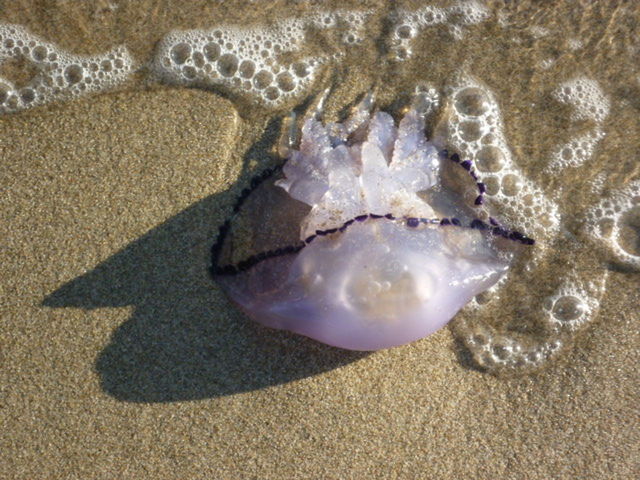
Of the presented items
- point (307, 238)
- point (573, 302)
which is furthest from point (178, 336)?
point (573, 302)

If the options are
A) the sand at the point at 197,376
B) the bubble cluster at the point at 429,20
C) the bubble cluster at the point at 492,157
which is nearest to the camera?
the sand at the point at 197,376

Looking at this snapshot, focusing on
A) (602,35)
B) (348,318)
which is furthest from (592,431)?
(602,35)

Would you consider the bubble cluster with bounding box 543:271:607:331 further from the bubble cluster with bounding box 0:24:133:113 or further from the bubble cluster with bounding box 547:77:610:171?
the bubble cluster with bounding box 0:24:133:113

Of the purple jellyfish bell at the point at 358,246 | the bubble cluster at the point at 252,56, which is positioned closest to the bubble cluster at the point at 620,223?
the purple jellyfish bell at the point at 358,246

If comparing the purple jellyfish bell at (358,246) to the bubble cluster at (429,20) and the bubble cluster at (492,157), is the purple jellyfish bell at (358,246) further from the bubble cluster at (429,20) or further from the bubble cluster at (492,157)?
the bubble cluster at (429,20)

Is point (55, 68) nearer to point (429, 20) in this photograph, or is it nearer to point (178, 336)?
point (178, 336)

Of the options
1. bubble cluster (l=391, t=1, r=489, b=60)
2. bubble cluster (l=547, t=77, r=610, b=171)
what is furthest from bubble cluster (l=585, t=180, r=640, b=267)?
bubble cluster (l=391, t=1, r=489, b=60)
